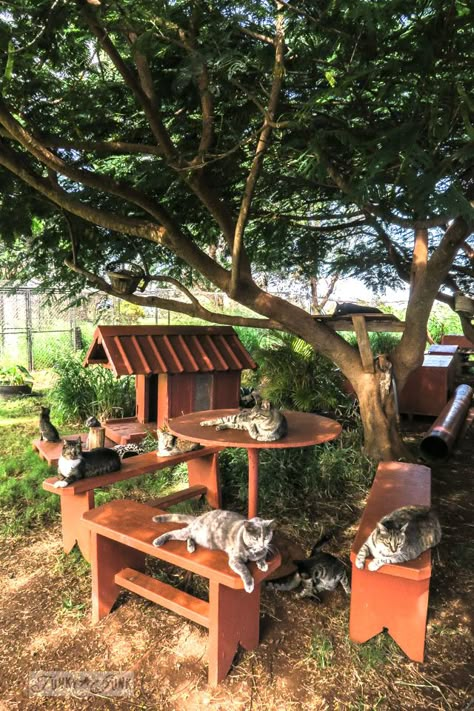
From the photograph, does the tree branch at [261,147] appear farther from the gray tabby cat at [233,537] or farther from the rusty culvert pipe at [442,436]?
the rusty culvert pipe at [442,436]

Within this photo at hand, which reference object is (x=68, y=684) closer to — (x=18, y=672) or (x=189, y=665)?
(x=18, y=672)

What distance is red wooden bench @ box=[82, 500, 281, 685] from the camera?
242 centimetres

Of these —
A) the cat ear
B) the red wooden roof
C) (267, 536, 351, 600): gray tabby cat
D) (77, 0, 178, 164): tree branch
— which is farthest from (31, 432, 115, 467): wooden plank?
the cat ear

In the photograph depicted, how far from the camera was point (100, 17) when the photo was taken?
8.86ft

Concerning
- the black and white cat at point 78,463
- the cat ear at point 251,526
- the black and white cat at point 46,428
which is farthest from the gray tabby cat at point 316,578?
the black and white cat at point 46,428

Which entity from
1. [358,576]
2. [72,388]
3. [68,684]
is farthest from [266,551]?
A: [72,388]

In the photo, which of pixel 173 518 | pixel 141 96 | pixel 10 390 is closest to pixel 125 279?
pixel 141 96

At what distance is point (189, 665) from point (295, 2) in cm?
A: 375

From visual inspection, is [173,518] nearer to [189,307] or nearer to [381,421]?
[189,307]

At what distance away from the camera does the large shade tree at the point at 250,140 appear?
2689 millimetres

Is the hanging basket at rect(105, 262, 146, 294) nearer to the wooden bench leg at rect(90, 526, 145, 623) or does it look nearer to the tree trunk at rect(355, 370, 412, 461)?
the tree trunk at rect(355, 370, 412, 461)

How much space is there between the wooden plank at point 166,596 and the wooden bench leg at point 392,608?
2.81ft

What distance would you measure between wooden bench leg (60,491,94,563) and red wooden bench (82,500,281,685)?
411 millimetres

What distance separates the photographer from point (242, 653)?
2.64 meters
